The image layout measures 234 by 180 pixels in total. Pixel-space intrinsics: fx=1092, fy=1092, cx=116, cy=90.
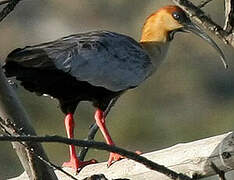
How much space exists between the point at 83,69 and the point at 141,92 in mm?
8066

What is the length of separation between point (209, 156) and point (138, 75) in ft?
3.29

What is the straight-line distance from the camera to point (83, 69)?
3.51 meters

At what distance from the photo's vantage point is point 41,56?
3.38 m

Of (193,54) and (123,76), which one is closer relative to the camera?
(123,76)

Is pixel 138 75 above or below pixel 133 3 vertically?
above

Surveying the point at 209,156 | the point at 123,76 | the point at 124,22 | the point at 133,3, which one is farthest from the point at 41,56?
the point at 133,3

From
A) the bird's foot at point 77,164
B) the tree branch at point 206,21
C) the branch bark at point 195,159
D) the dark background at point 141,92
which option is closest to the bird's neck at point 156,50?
the bird's foot at point 77,164

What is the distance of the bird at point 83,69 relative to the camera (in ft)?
11.1

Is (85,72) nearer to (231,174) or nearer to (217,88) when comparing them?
(231,174)

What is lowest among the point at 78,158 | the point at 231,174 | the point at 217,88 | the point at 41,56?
the point at 217,88

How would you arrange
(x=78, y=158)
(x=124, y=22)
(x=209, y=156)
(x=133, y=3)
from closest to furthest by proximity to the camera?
(x=209, y=156) → (x=78, y=158) → (x=124, y=22) → (x=133, y=3)

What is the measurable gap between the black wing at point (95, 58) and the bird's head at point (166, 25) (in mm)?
194

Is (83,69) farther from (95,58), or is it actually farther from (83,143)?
(83,143)

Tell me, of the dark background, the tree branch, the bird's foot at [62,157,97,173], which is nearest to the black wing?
the bird's foot at [62,157,97,173]
